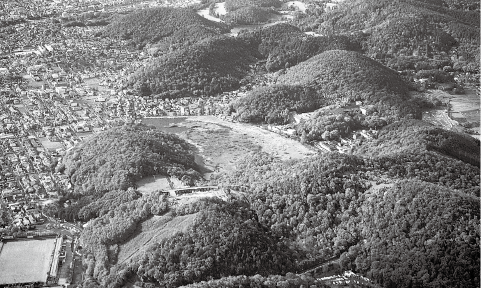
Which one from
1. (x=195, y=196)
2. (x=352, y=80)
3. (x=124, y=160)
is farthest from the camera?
(x=352, y=80)

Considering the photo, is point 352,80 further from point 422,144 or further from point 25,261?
point 25,261

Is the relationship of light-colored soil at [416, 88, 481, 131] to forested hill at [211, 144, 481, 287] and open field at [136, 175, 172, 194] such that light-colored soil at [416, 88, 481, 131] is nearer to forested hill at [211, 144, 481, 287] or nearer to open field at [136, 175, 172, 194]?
forested hill at [211, 144, 481, 287]

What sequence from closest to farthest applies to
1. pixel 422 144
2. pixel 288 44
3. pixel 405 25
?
pixel 422 144
pixel 288 44
pixel 405 25

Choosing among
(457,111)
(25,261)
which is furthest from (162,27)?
(25,261)

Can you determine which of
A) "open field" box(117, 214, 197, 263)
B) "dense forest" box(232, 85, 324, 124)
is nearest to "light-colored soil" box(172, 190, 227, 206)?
"open field" box(117, 214, 197, 263)

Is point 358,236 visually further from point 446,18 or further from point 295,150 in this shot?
point 446,18

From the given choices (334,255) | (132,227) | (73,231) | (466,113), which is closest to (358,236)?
(334,255)
